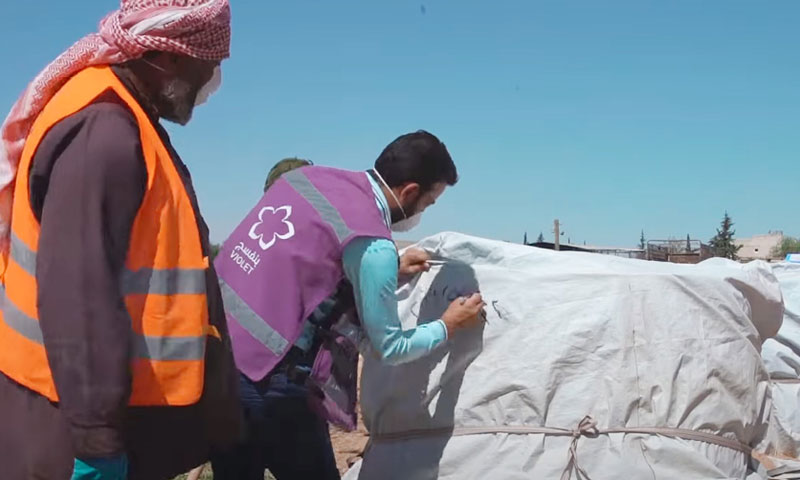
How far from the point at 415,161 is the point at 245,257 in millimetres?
554

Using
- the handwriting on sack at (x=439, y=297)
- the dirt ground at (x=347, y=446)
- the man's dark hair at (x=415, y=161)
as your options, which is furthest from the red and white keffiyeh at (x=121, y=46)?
the dirt ground at (x=347, y=446)

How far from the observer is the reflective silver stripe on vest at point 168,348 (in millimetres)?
1507

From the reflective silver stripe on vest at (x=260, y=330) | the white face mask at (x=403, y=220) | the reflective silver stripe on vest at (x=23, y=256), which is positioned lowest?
the reflective silver stripe on vest at (x=260, y=330)

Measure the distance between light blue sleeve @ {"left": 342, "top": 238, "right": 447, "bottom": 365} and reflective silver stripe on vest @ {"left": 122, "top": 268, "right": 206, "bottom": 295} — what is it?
0.65 meters

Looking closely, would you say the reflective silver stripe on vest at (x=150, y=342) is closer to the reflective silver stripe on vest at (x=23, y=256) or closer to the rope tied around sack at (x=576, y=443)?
the reflective silver stripe on vest at (x=23, y=256)

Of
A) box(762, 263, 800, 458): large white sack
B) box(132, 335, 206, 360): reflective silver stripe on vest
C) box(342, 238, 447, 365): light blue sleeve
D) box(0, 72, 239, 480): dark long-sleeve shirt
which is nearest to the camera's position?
box(0, 72, 239, 480): dark long-sleeve shirt

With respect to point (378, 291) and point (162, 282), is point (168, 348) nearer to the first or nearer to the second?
point (162, 282)

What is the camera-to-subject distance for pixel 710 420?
7.99 feet

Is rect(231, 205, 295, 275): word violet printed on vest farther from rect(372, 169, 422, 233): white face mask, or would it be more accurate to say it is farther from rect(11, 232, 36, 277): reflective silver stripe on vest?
rect(11, 232, 36, 277): reflective silver stripe on vest

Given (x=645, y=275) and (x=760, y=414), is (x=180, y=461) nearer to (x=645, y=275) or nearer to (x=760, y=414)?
Answer: (x=645, y=275)

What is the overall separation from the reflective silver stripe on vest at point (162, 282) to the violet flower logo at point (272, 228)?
26.7 inches

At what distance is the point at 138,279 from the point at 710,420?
5.57 ft

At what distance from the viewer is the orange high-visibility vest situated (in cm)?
151

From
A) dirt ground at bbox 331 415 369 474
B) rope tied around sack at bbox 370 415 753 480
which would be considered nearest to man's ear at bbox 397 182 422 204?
rope tied around sack at bbox 370 415 753 480
